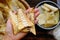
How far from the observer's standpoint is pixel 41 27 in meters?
1.13

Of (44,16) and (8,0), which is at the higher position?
(8,0)

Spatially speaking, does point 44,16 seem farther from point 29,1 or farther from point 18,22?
point 18,22

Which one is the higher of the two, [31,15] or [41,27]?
[31,15]

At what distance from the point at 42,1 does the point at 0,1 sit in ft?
1.09

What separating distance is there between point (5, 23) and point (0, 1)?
13 centimetres

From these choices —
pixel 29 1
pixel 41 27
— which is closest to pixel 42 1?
pixel 29 1

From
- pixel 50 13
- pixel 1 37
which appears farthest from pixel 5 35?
pixel 50 13

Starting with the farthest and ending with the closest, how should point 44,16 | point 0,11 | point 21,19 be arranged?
point 44,16 → point 0,11 → point 21,19

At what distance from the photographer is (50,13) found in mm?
1181

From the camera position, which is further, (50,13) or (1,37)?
(50,13)

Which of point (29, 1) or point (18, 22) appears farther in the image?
point (29, 1)

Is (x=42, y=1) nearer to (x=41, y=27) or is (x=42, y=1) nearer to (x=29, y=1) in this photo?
(x=29, y=1)

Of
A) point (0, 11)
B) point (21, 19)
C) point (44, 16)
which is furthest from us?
point (44, 16)

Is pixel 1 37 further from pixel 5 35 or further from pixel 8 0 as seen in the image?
pixel 8 0
